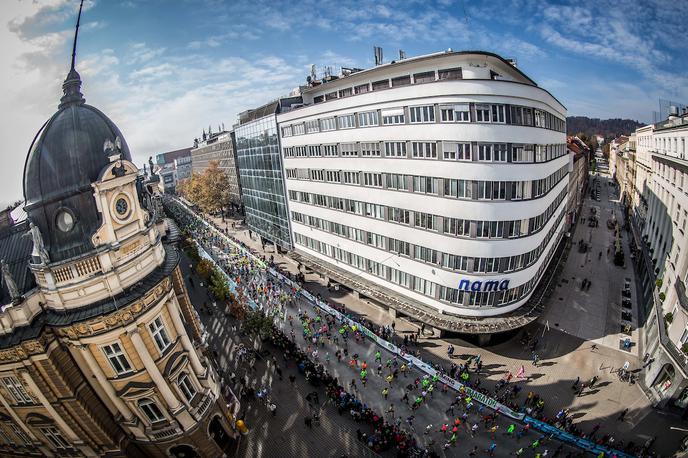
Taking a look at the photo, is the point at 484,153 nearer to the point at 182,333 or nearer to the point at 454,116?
the point at 454,116

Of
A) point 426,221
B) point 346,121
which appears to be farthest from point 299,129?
point 426,221

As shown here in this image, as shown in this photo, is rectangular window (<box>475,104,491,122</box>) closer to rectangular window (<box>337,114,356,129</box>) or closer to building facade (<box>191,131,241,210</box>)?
rectangular window (<box>337,114,356,129</box>)

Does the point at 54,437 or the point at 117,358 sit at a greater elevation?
the point at 117,358

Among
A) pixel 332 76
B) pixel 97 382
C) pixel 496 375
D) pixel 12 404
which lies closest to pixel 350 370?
pixel 496 375

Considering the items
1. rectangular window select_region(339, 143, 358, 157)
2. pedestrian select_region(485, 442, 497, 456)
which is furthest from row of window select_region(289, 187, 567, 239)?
pedestrian select_region(485, 442, 497, 456)

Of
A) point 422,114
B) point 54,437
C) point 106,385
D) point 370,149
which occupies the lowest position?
point 54,437

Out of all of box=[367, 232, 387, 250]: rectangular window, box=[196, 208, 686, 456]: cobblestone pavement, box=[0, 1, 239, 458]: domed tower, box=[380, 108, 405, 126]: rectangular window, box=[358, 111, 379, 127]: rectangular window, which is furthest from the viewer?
box=[367, 232, 387, 250]: rectangular window

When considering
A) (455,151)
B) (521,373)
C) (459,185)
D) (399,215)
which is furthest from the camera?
(399,215)
